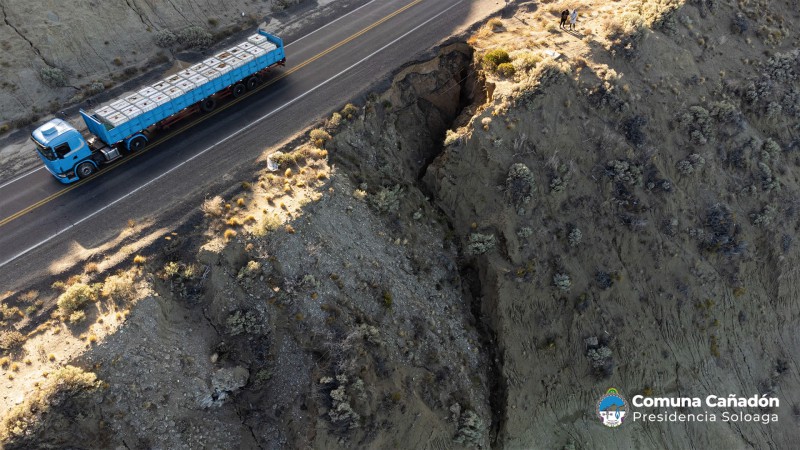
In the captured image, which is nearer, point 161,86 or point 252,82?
point 161,86

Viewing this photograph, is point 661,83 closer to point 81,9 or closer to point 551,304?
point 551,304

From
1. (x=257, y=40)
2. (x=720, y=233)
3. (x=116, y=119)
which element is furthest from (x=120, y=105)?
(x=720, y=233)

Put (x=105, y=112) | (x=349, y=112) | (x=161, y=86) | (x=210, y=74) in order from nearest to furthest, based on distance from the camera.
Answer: (x=105, y=112) → (x=161, y=86) → (x=210, y=74) → (x=349, y=112)

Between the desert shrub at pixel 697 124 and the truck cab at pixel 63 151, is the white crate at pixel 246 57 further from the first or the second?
the desert shrub at pixel 697 124

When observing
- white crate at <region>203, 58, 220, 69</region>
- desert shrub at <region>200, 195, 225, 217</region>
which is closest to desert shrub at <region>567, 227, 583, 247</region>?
desert shrub at <region>200, 195, 225, 217</region>

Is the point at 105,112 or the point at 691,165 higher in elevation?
the point at 105,112

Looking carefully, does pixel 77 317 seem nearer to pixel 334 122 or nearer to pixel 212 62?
pixel 334 122

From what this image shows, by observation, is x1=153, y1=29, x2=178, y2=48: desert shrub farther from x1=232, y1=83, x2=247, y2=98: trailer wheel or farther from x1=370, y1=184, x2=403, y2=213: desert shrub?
x1=370, y1=184, x2=403, y2=213: desert shrub
